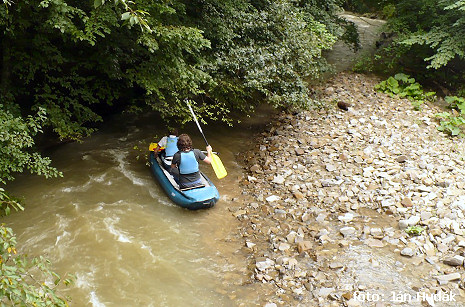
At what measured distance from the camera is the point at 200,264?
5.63 m

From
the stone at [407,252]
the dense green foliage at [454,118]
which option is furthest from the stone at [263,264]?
the dense green foliage at [454,118]

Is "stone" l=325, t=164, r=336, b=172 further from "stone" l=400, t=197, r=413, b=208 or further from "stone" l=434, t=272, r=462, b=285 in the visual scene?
"stone" l=434, t=272, r=462, b=285

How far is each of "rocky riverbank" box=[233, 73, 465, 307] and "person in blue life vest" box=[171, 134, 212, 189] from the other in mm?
1102

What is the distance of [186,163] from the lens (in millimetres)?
6781

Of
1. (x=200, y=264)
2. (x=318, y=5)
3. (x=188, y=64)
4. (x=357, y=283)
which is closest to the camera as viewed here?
(x=357, y=283)

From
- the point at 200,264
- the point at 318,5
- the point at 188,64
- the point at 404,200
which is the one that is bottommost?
the point at 200,264

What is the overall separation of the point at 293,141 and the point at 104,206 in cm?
478

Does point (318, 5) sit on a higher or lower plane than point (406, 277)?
higher

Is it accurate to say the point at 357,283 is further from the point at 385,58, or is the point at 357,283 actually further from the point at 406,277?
the point at 385,58

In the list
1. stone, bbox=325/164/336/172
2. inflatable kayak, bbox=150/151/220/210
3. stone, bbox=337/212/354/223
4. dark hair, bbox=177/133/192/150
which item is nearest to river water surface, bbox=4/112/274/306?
inflatable kayak, bbox=150/151/220/210

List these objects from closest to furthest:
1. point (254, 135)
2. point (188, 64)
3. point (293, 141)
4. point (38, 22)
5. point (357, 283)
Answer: point (357, 283) < point (38, 22) < point (188, 64) < point (293, 141) < point (254, 135)

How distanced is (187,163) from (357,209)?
3.34 metres

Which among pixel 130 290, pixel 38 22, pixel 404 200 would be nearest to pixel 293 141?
pixel 404 200

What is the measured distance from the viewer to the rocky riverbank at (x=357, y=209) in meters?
4.91
